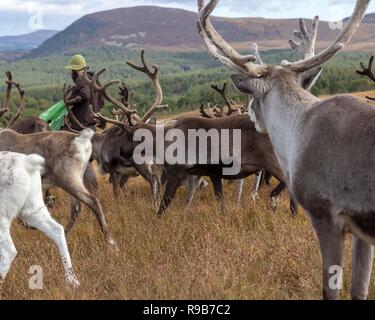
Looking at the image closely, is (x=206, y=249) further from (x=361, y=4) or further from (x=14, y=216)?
(x=361, y=4)

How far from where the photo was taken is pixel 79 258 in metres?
6.18

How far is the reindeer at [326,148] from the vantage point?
3.86 meters

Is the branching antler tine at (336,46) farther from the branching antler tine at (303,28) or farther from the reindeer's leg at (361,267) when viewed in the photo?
the reindeer's leg at (361,267)

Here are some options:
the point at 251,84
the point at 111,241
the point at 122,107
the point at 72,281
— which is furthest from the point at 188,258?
the point at 122,107

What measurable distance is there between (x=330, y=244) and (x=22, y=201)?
9.29 ft

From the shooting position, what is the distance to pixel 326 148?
4.06m

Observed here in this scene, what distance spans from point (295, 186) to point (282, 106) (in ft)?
2.43

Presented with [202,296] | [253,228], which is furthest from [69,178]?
[202,296]

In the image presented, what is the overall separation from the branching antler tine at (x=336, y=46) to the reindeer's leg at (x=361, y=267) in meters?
1.39

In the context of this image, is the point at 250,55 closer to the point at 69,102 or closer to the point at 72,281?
the point at 72,281

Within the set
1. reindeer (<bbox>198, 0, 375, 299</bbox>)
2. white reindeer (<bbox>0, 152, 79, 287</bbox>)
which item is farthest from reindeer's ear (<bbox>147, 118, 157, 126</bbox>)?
reindeer (<bbox>198, 0, 375, 299</bbox>)

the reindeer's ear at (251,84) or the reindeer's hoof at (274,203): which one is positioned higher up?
the reindeer's ear at (251,84)

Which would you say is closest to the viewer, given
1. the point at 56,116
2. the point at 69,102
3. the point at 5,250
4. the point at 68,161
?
the point at 5,250

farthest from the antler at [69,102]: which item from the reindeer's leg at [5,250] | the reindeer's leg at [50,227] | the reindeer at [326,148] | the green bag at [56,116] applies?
the reindeer at [326,148]
